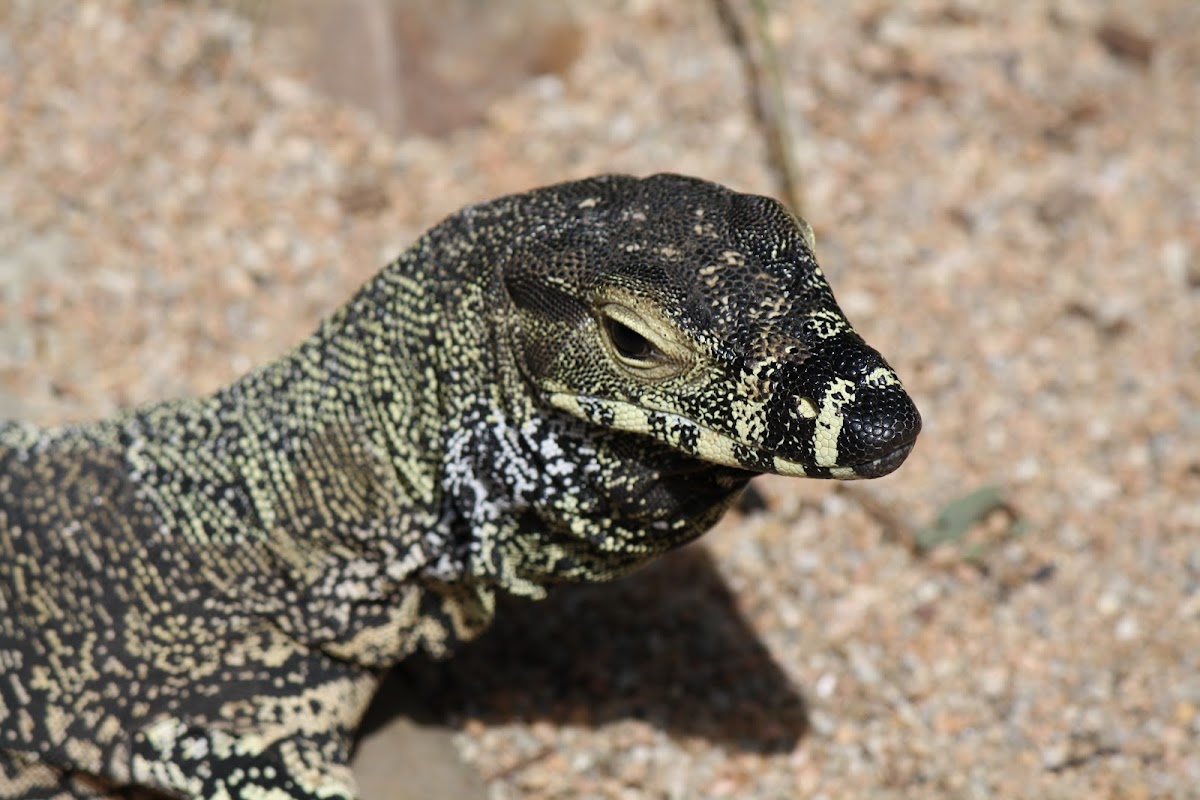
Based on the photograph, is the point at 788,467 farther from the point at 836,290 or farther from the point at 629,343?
the point at 836,290

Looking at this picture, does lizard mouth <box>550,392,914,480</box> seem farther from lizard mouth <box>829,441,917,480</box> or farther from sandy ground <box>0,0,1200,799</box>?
sandy ground <box>0,0,1200,799</box>

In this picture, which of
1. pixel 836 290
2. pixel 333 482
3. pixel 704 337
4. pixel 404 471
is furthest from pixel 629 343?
pixel 836 290

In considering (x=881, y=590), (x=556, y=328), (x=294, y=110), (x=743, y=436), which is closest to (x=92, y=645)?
Result: (x=556, y=328)

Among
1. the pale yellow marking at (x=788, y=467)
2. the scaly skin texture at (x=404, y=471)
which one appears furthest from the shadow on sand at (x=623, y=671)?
the pale yellow marking at (x=788, y=467)

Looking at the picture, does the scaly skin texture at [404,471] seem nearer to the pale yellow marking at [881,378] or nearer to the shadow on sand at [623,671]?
the pale yellow marking at [881,378]

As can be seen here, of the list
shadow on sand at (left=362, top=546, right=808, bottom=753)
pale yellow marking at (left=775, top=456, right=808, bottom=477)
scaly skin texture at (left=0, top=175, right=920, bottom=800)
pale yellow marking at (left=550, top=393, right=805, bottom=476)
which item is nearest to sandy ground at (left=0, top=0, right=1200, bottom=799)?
shadow on sand at (left=362, top=546, right=808, bottom=753)

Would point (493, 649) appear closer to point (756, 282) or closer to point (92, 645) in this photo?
point (92, 645)
